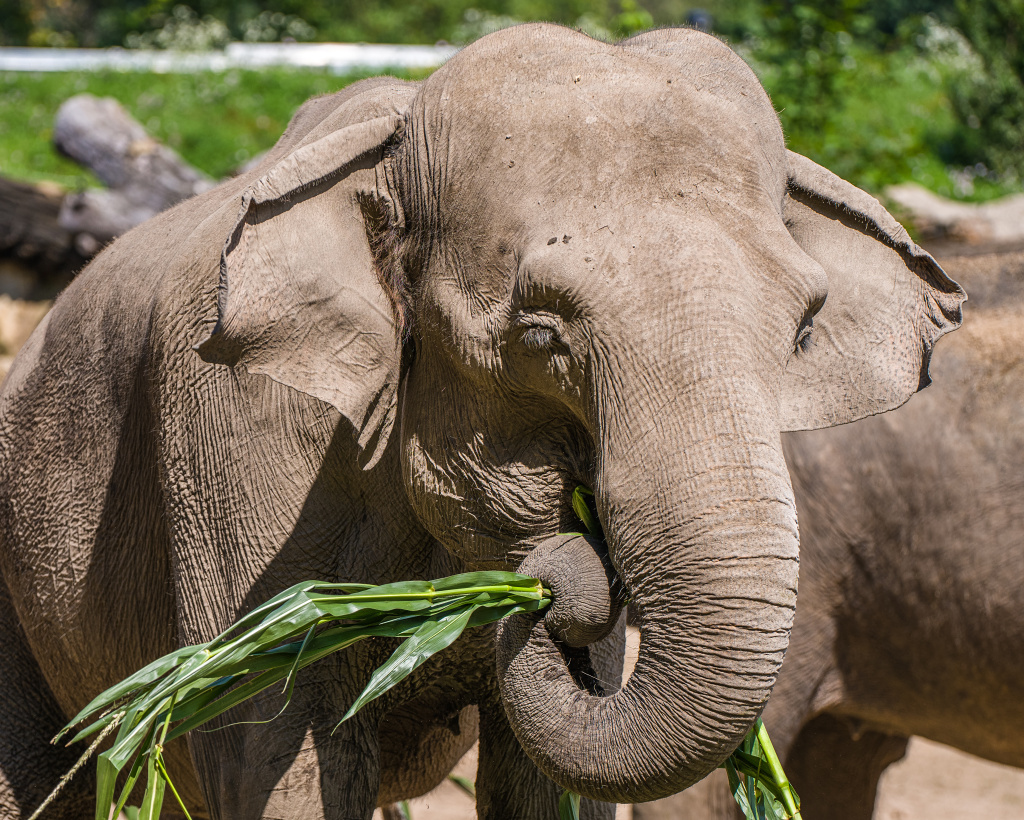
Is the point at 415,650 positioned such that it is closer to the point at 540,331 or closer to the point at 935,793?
the point at 540,331

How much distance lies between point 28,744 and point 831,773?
287 centimetres

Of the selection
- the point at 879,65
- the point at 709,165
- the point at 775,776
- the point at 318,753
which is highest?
the point at 709,165

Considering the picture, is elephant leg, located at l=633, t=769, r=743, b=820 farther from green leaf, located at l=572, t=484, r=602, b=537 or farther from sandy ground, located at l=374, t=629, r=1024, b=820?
green leaf, located at l=572, t=484, r=602, b=537

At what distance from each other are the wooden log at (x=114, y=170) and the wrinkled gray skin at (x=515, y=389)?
6.69 m

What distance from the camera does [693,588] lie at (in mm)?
1723

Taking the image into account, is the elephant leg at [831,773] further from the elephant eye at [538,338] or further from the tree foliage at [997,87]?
the tree foliage at [997,87]

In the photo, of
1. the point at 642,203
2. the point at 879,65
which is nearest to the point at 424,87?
the point at 642,203

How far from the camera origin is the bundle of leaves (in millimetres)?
1970

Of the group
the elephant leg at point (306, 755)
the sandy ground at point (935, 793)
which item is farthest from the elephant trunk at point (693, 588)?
the sandy ground at point (935, 793)

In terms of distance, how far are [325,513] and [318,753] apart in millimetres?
431

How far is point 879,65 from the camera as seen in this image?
15.0 m

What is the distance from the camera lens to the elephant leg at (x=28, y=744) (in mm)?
3217

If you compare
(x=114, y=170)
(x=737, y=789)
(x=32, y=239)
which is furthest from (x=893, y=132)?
(x=737, y=789)

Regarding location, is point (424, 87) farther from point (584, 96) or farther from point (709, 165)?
point (709, 165)
